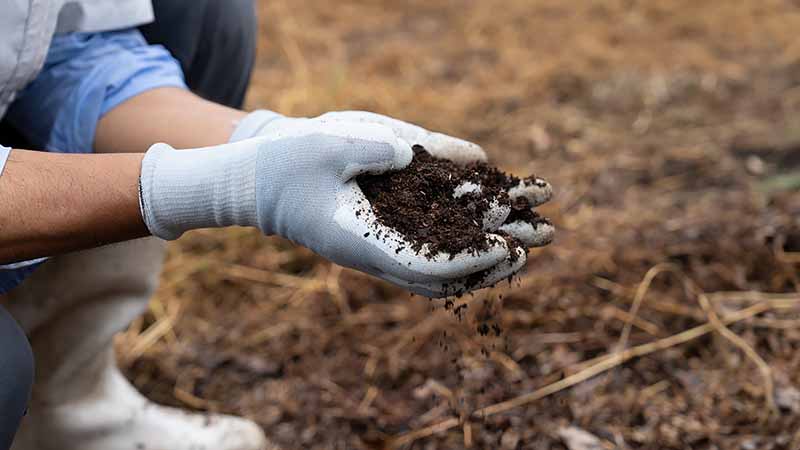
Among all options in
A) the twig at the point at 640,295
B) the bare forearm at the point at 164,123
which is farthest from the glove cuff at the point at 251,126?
the twig at the point at 640,295

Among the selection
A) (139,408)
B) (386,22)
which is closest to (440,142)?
(139,408)

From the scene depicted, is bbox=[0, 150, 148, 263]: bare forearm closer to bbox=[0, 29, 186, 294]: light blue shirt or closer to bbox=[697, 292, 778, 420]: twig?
bbox=[0, 29, 186, 294]: light blue shirt

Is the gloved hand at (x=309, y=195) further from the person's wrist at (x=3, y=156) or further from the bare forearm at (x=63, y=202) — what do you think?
the person's wrist at (x=3, y=156)

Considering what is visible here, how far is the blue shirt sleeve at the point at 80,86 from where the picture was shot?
47.6 inches

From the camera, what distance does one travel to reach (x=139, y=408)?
1.37 meters

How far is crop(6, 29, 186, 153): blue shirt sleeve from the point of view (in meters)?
1.21

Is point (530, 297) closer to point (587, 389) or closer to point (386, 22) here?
point (587, 389)

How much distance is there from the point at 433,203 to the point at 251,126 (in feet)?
1.03

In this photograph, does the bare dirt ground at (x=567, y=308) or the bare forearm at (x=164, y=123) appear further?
the bare dirt ground at (x=567, y=308)

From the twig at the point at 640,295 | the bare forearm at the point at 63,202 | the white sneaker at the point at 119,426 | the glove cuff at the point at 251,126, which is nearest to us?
the bare forearm at the point at 63,202

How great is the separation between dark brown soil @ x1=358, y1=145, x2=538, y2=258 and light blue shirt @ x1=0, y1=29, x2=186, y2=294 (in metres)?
0.43

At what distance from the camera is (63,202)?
927mm

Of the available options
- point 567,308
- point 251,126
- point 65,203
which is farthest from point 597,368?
point 65,203

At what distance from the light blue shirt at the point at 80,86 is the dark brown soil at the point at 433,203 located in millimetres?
434
